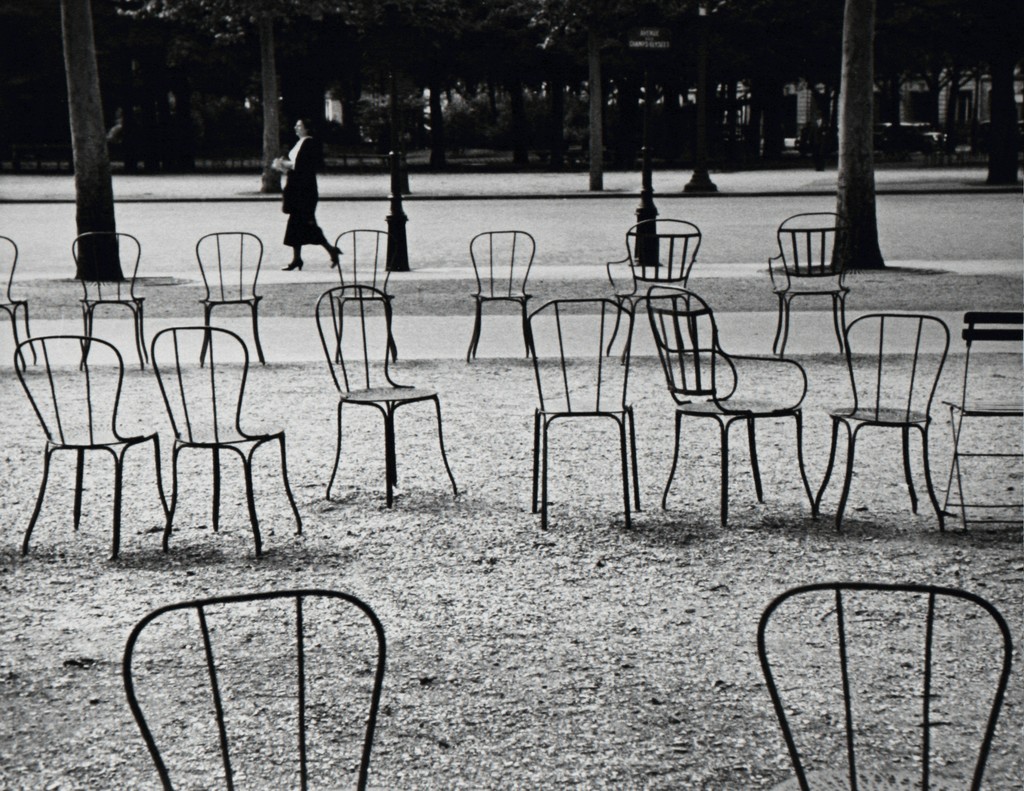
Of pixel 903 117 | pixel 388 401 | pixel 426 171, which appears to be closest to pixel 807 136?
pixel 426 171

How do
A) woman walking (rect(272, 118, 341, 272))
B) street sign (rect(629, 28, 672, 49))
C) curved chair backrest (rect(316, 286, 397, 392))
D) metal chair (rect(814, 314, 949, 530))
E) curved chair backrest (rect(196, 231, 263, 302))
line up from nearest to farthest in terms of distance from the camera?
metal chair (rect(814, 314, 949, 530)), curved chair backrest (rect(316, 286, 397, 392)), curved chair backrest (rect(196, 231, 263, 302)), woman walking (rect(272, 118, 341, 272)), street sign (rect(629, 28, 672, 49))

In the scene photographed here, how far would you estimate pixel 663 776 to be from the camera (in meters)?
4.09

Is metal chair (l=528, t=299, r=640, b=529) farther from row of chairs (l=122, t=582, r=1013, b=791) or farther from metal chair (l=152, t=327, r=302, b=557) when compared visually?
row of chairs (l=122, t=582, r=1013, b=791)

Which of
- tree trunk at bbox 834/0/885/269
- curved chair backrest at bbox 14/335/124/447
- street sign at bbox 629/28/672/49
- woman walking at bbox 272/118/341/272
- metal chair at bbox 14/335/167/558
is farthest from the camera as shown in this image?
street sign at bbox 629/28/672/49

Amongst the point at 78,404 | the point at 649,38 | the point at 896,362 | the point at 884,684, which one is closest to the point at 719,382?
the point at 896,362

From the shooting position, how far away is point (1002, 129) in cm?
3119

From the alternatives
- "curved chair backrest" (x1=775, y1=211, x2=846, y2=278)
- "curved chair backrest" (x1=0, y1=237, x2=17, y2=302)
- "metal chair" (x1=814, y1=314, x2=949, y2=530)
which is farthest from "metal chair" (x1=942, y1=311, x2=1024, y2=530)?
"curved chair backrest" (x1=0, y1=237, x2=17, y2=302)

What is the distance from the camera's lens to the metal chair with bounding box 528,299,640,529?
7.14m

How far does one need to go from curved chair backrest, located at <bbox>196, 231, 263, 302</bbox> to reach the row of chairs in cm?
772

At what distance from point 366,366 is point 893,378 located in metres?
4.94

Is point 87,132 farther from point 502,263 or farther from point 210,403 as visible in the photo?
point 210,403

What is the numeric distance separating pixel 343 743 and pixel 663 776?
1.01 m

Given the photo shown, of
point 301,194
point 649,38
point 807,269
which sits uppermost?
point 649,38

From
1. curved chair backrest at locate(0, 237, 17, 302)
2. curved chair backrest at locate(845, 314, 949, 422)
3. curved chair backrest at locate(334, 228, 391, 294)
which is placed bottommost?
curved chair backrest at locate(845, 314, 949, 422)
